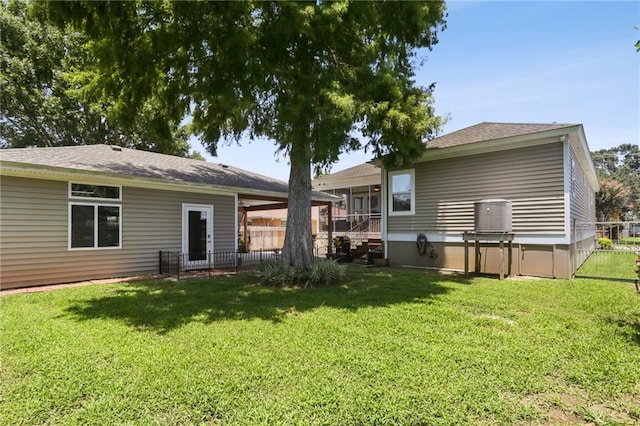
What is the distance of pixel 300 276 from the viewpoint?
841 centimetres

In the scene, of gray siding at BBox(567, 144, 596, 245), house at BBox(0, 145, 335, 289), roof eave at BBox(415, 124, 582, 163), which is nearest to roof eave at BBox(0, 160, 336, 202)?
house at BBox(0, 145, 335, 289)

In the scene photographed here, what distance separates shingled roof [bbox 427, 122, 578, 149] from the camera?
9145mm

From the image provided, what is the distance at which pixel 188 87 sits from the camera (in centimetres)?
806

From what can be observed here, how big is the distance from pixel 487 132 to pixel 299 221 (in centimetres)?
618

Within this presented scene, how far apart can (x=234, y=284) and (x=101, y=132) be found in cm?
1891

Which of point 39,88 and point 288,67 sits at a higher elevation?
point 39,88

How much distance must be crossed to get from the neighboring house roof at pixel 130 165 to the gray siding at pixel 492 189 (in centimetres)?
476

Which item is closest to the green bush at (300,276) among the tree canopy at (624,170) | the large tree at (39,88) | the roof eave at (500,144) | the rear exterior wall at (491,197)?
the rear exterior wall at (491,197)

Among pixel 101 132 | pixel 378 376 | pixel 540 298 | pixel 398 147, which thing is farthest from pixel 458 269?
pixel 101 132

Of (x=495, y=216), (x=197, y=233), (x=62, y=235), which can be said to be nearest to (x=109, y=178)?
(x=62, y=235)

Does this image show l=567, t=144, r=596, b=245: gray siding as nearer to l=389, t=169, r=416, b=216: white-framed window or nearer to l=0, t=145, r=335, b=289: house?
l=389, t=169, r=416, b=216: white-framed window

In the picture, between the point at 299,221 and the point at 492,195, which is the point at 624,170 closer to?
the point at 492,195

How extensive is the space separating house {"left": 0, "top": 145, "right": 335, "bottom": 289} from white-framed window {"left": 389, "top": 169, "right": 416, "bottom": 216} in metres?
4.38

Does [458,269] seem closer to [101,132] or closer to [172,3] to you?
[172,3]
